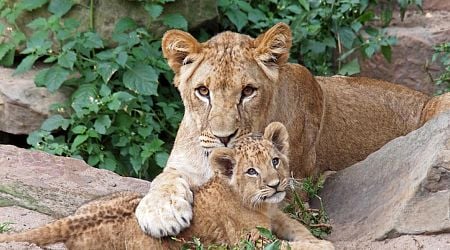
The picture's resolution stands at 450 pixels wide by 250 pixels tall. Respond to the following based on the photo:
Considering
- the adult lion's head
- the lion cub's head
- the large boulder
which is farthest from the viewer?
the large boulder

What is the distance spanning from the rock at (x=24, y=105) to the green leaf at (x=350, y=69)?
267cm

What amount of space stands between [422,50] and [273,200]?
17.3 ft

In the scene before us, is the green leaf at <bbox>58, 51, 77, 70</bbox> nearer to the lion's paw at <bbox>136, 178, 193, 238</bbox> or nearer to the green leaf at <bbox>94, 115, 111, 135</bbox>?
the green leaf at <bbox>94, 115, 111, 135</bbox>

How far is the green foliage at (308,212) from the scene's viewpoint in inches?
264

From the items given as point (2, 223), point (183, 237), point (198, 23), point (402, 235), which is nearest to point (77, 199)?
point (2, 223)

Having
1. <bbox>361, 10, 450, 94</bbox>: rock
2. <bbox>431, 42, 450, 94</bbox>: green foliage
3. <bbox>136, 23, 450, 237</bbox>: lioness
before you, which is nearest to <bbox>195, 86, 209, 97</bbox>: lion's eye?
<bbox>136, 23, 450, 237</bbox>: lioness

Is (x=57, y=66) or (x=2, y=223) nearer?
(x=2, y=223)

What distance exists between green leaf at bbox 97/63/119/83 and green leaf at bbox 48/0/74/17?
25.6 inches

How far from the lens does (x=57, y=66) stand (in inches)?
376

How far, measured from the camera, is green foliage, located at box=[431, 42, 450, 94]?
33.2 ft

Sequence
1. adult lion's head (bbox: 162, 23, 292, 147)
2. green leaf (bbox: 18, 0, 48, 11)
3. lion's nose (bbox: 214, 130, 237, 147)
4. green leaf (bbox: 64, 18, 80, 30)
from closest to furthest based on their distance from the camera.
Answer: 1. lion's nose (bbox: 214, 130, 237, 147)
2. adult lion's head (bbox: 162, 23, 292, 147)
3. green leaf (bbox: 64, 18, 80, 30)
4. green leaf (bbox: 18, 0, 48, 11)

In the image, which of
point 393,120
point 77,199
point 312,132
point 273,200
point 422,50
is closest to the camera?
point 273,200

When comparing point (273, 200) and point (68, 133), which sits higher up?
point (273, 200)

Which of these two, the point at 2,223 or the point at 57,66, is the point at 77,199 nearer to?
the point at 2,223
